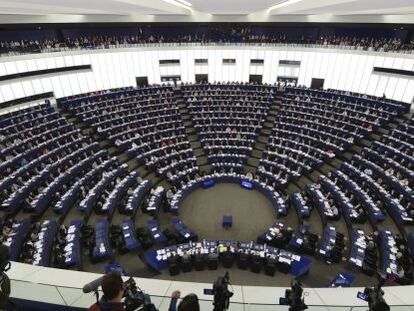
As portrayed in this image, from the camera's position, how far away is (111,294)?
11.0 feet

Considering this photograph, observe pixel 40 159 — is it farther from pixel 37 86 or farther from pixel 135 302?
pixel 135 302

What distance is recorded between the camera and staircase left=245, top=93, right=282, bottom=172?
2438cm

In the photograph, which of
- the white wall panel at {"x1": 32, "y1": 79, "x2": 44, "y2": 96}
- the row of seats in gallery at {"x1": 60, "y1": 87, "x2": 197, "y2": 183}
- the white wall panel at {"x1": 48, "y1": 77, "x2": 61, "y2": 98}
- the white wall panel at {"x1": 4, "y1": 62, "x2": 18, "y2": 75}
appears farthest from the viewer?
the white wall panel at {"x1": 48, "y1": 77, "x2": 61, "y2": 98}

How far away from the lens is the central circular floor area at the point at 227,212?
1775cm

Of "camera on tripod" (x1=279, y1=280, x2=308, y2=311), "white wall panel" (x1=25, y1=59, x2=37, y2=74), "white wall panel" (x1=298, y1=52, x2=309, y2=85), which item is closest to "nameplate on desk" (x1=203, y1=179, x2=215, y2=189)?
"camera on tripod" (x1=279, y1=280, x2=308, y2=311)

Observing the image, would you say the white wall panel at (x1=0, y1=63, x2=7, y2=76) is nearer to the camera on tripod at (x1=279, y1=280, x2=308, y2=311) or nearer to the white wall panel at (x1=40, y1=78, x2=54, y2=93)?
the white wall panel at (x1=40, y1=78, x2=54, y2=93)

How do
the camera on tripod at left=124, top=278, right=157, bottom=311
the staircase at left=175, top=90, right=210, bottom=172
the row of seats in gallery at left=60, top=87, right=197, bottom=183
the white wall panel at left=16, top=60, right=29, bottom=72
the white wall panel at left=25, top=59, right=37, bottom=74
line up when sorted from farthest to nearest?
the white wall panel at left=25, top=59, right=37, bottom=74 < the white wall panel at left=16, top=60, right=29, bottom=72 < the staircase at left=175, top=90, right=210, bottom=172 < the row of seats in gallery at left=60, top=87, right=197, bottom=183 < the camera on tripod at left=124, top=278, right=157, bottom=311

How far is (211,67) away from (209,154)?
13563mm

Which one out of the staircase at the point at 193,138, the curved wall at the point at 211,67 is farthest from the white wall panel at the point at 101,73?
the staircase at the point at 193,138

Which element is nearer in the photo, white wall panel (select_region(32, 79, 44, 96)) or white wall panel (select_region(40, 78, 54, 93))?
white wall panel (select_region(32, 79, 44, 96))

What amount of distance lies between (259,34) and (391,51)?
13944 mm

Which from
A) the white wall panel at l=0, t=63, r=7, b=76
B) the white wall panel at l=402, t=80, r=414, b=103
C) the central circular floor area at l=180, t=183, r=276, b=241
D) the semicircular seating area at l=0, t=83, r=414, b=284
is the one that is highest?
the white wall panel at l=0, t=63, r=7, b=76

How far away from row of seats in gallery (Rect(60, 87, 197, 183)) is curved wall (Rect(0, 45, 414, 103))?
8.68 feet

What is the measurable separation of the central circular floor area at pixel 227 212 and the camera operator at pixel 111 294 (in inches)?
562
